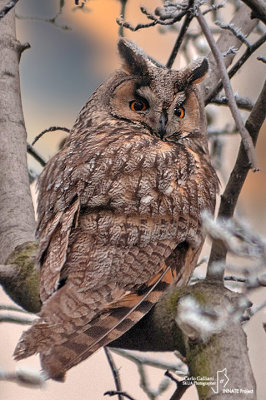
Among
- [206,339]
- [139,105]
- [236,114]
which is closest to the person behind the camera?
[236,114]

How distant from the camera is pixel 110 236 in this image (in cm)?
180

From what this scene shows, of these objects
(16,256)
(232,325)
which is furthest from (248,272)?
(16,256)

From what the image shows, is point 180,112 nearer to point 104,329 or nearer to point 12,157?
point 12,157

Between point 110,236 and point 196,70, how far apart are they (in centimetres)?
83

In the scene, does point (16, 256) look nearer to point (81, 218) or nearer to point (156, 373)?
point (81, 218)

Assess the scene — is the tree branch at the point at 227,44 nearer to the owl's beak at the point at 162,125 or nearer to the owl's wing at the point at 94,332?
the owl's beak at the point at 162,125

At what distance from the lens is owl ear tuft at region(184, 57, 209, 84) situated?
236cm

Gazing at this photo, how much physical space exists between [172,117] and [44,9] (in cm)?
114

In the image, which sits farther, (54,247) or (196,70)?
(196,70)

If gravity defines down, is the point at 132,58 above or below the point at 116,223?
above

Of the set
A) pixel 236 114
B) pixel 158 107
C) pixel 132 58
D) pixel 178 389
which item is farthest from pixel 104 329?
pixel 132 58

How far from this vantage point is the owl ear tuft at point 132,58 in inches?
92.8

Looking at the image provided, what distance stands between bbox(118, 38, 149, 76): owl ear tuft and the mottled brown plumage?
0.21 feet

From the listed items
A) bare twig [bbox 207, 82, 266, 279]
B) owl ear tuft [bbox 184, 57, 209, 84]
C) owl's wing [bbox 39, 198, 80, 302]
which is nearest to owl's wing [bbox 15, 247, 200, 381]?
owl's wing [bbox 39, 198, 80, 302]
